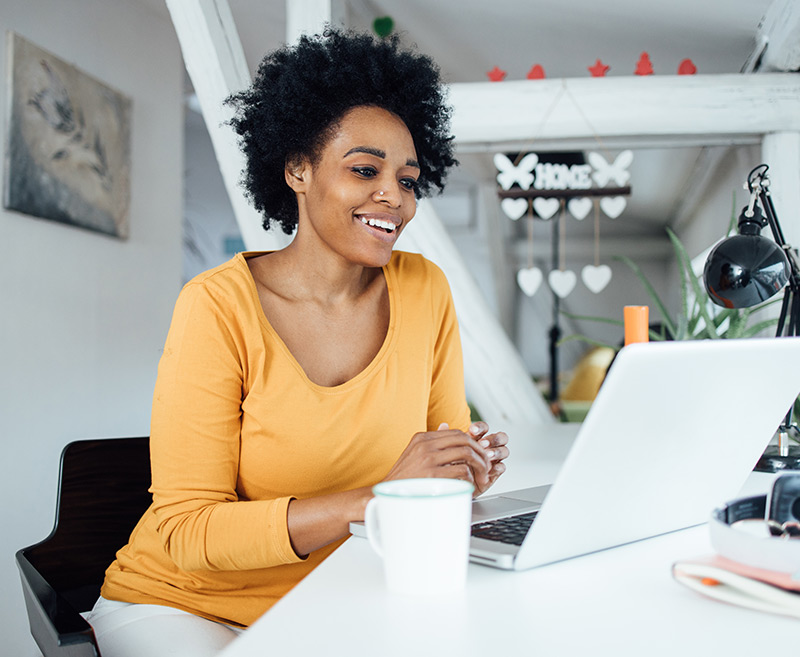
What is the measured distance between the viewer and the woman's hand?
95 centimetres

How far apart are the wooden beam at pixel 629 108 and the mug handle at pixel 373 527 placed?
2008 millimetres

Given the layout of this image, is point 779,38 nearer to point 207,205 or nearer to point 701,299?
point 701,299

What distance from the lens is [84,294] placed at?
2.84 meters

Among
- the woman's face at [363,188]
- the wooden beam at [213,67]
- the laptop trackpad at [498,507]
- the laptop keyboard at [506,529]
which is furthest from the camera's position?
the wooden beam at [213,67]

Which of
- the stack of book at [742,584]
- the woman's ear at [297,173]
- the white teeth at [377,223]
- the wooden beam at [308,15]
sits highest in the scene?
the wooden beam at [308,15]

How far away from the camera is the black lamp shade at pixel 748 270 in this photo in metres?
1.16

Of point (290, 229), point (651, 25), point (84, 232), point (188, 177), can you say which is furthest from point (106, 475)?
point (188, 177)

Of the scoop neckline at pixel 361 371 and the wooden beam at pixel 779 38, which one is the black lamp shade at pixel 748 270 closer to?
the scoop neckline at pixel 361 371

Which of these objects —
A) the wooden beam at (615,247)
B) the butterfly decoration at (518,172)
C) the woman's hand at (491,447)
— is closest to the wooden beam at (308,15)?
the butterfly decoration at (518,172)

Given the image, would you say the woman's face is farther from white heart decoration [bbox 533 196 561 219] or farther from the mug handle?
white heart decoration [bbox 533 196 561 219]

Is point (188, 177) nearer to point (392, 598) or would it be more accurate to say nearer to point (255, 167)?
point (255, 167)

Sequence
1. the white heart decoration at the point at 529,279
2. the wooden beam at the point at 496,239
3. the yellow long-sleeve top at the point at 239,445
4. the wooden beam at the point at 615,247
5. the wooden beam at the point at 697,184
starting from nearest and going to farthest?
the yellow long-sleeve top at the point at 239,445, the white heart decoration at the point at 529,279, the wooden beam at the point at 697,184, the wooden beam at the point at 496,239, the wooden beam at the point at 615,247

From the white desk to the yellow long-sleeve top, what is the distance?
31 cm

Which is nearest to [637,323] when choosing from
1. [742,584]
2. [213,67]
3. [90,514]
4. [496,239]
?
[742,584]
